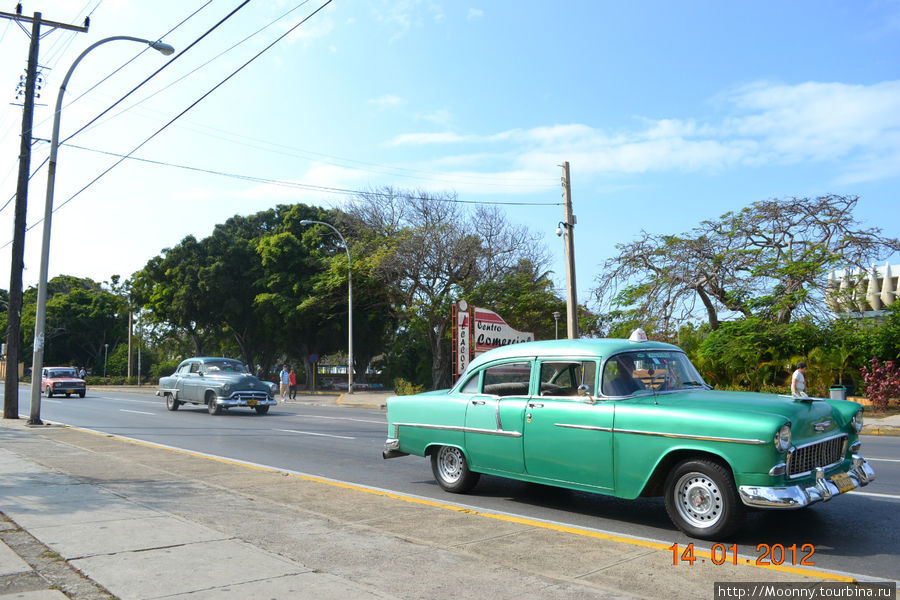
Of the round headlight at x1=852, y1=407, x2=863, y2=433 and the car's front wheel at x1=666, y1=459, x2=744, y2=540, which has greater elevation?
the round headlight at x1=852, y1=407, x2=863, y2=433

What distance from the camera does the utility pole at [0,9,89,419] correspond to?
18.4m

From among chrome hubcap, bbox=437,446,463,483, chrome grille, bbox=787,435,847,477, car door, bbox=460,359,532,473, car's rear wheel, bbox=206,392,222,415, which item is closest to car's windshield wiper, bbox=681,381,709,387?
chrome grille, bbox=787,435,847,477

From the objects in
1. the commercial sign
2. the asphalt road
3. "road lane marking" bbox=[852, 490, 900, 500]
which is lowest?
the asphalt road

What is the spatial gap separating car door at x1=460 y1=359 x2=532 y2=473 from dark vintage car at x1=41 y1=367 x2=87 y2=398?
31926 millimetres

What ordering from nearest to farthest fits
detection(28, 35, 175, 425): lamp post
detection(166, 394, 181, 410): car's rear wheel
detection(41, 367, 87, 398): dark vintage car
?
detection(28, 35, 175, 425): lamp post → detection(166, 394, 181, 410): car's rear wheel → detection(41, 367, 87, 398): dark vintage car

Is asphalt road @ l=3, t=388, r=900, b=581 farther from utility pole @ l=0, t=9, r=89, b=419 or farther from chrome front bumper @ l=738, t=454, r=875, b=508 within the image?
utility pole @ l=0, t=9, r=89, b=419

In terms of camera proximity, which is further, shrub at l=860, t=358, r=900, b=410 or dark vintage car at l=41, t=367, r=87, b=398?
dark vintage car at l=41, t=367, r=87, b=398

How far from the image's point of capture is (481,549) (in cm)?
578

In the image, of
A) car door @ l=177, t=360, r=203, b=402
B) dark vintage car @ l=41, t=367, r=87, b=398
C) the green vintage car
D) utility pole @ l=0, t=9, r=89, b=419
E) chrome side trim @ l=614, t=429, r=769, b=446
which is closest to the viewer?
chrome side trim @ l=614, t=429, r=769, b=446

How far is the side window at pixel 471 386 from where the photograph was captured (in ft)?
27.1

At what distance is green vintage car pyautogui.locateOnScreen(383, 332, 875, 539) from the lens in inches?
228

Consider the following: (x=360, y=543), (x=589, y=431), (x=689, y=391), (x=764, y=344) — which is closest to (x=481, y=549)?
(x=360, y=543)

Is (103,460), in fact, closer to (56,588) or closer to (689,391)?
(56,588)

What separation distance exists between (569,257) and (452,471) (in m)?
14.9
